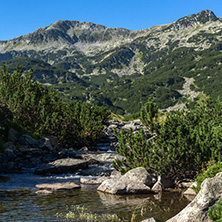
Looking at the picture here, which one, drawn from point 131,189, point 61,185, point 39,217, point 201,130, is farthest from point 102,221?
point 201,130

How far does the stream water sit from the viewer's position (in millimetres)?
14070

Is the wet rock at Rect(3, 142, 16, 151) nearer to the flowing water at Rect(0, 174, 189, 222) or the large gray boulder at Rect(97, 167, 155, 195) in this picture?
the flowing water at Rect(0, 174, 189, 222)

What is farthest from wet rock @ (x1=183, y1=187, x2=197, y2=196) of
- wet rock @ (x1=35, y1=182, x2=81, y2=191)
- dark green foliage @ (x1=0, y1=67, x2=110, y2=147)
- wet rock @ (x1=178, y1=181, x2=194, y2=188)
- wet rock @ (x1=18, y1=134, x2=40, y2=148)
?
dark green foliage @ (x1=0, y1=67, x2=110, y2=147)

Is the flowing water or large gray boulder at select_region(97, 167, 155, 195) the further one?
large gray boulder at select_region(97, 167, 155, 195)

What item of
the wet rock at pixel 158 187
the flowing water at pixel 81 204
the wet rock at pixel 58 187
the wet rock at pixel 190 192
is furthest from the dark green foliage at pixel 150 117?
the wet rock at pixel 58 187

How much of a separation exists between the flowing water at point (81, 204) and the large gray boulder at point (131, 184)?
2.30 ft

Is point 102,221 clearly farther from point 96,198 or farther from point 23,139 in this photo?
point 23,139

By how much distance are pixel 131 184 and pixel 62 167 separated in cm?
1242

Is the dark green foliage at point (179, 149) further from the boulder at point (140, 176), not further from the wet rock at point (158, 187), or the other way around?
the wet rock at point (158, 187)

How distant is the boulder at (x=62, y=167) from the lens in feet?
95.2

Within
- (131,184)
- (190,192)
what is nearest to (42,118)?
(131,184)

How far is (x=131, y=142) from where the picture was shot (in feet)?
74.9

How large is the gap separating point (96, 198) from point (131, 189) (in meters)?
2.87

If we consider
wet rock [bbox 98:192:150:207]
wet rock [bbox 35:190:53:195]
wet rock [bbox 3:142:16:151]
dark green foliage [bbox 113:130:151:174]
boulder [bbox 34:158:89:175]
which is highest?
wet rock [bbox 3:142:16:151]
